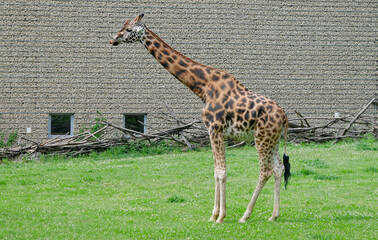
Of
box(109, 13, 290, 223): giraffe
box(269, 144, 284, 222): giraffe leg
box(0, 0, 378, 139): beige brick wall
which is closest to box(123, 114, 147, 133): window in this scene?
box(0, 0, 378, 139): beige brick wall

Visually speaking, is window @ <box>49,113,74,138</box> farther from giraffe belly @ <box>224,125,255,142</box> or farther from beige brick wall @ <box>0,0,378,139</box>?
giraffe belly @ <box>224,125,255,142</box>

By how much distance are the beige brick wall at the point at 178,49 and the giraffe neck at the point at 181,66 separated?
826 centimetres

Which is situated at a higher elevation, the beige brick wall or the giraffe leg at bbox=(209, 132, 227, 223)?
the beige brick wall

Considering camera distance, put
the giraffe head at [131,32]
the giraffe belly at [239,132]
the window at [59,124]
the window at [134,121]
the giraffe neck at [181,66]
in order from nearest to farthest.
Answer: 1. the giraffe belly at [239,132]
2. the giraffe neck at [181,66]
3. the giraffe head at [131,32]
4. the window at [59,124]
5. the window at [134,121]

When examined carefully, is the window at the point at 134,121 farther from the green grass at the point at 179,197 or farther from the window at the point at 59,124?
the green grass at the point at 179,197

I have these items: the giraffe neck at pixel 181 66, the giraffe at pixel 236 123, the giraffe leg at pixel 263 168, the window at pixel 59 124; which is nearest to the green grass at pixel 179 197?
the giraffe leg at pixel 263 168

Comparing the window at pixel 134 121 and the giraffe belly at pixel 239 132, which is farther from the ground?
the giraffe belly at pixel 239 132

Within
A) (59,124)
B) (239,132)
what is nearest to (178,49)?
(59,124)

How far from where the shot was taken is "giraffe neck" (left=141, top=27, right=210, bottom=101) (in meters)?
7.97

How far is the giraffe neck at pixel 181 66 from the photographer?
7.97 metres

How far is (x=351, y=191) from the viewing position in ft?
30.9

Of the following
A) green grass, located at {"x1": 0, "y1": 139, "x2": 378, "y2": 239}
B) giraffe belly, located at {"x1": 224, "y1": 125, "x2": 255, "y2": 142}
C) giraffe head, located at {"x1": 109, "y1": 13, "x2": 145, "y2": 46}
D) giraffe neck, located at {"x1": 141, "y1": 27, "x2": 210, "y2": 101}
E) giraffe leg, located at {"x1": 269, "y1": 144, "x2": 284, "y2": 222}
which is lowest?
green grass, located at {"x1": 0, "y1": 139, "x2": 378, "y2": 239}

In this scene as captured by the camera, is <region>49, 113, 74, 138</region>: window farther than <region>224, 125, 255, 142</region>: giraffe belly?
Yes

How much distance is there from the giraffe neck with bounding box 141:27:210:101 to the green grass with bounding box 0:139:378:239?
76.6 inches
